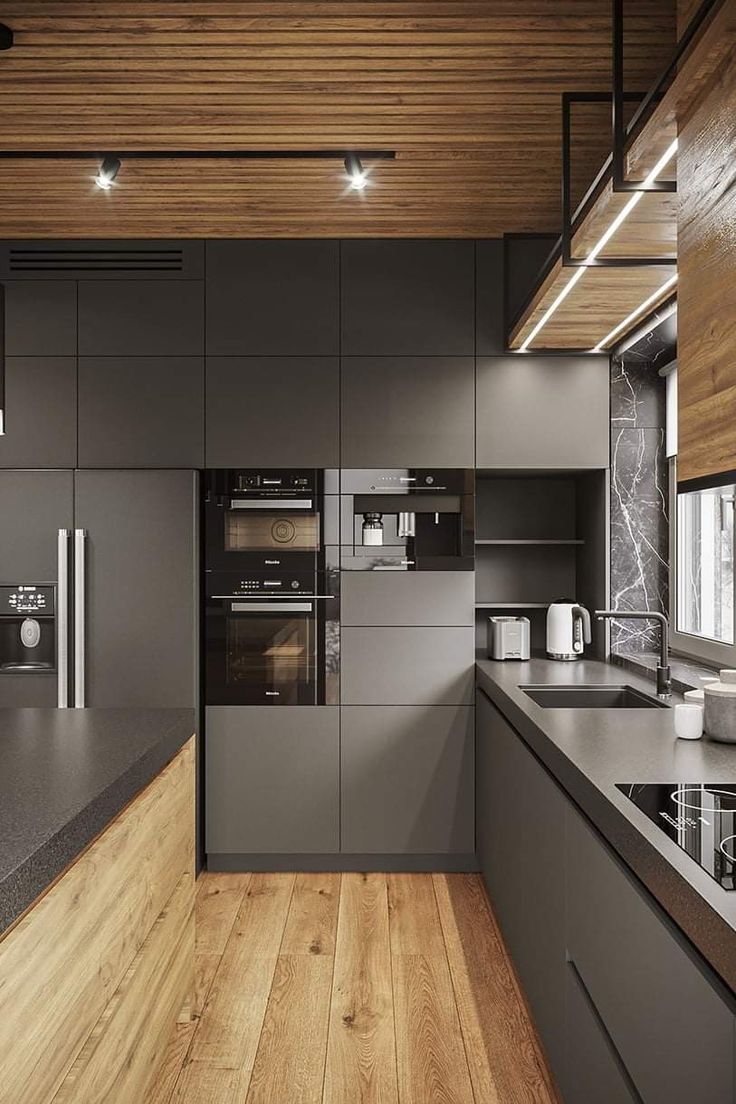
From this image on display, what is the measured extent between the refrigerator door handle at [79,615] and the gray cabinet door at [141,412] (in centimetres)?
37

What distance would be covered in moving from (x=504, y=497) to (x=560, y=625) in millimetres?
780

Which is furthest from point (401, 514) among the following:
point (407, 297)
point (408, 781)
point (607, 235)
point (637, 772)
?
point (637, 772)

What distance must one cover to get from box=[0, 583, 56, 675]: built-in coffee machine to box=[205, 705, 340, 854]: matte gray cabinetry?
0.72m

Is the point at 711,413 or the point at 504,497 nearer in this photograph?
the point at 711,413

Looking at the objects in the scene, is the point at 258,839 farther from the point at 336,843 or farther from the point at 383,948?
the point at 383,948

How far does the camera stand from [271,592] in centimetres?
394

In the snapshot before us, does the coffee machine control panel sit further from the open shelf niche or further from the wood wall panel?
the wood wall panel

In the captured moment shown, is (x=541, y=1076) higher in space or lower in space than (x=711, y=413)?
lower

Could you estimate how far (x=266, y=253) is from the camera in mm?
3918

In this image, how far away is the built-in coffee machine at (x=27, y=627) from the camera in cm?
377

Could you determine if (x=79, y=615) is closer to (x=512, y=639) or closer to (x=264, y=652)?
(x=264, y=652)

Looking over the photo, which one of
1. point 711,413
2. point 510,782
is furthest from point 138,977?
point 711,413

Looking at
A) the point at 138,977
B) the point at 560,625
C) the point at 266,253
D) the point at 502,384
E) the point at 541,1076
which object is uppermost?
the point at 266,253

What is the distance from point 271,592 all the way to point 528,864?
173cm
